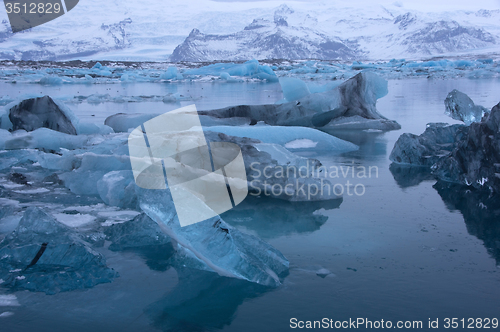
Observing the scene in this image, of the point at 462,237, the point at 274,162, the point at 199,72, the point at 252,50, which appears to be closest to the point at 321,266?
the point at 462,237

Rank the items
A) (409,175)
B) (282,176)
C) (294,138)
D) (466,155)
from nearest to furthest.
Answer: (282,176) → (466,155) → (409,175) → (294,138)

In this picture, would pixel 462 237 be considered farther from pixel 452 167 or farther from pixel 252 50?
pixel 252 50

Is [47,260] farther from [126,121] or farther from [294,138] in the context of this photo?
[126,121]

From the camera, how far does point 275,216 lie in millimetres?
2707

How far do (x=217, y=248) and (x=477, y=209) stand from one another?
6.24 feet

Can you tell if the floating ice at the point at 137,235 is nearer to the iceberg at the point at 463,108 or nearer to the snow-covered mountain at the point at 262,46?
the iceberg at the point at 463,108

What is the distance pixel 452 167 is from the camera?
3.53 metres

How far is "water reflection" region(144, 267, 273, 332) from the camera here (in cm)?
155

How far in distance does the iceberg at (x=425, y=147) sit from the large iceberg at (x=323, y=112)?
1.90 m

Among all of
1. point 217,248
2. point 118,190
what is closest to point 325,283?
point 217,248

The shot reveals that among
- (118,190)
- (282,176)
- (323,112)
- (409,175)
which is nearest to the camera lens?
(118,190)

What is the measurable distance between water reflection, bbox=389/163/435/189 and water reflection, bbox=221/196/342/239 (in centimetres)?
77

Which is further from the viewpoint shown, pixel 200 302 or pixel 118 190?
pixel 118 190

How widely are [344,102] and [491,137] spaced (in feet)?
11.8
